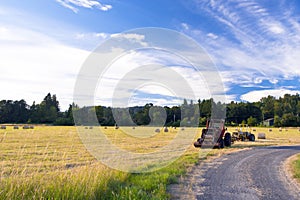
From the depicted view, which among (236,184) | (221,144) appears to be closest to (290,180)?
(236,184)

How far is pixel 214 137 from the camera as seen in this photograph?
2073 centimetres

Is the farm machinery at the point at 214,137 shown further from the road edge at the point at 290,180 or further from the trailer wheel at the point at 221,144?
the road edge at the point at 290,180

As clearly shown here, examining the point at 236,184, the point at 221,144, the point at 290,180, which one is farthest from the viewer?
the point at 221,144

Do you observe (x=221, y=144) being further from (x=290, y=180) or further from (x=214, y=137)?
(x=290, y=180)

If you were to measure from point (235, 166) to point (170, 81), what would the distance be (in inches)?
208

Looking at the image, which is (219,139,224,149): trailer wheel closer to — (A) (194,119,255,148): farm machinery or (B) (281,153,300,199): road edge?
(A) (194,119,255,148): farm machinery

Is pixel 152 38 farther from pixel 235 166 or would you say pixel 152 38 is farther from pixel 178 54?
pixel 235 166

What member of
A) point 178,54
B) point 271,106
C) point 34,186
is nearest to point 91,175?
point 34,186

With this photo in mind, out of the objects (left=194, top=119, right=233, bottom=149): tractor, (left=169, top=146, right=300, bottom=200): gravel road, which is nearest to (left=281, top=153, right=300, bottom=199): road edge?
(left=169, top=146, right=300, bottom=200): gravel road

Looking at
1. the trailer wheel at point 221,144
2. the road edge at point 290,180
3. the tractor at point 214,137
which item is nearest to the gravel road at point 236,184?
the road edge at point 290,180

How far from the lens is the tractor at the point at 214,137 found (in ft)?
66.6

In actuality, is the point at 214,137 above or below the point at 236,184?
above

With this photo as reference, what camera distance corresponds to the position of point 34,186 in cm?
561

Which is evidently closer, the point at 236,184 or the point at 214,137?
the point at 236,184
